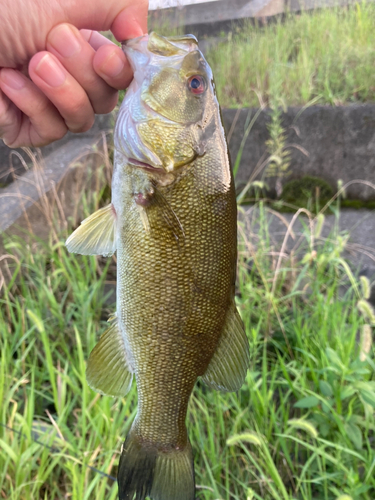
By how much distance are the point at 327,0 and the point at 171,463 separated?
747 cm

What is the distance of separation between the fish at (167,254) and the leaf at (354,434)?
74cm

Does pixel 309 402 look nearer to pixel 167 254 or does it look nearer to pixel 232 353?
pixel 232 353

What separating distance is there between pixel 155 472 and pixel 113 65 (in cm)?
120

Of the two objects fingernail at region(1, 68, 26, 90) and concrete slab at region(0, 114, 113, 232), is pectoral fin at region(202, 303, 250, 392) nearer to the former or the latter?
fingernail at region(1, 68, 26, 90)

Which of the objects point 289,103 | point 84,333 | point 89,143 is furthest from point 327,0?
point 84,333

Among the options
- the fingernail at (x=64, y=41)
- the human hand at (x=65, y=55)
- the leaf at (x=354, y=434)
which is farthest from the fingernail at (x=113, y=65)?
the leaf at (x=354, y=434)

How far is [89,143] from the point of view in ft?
13.4

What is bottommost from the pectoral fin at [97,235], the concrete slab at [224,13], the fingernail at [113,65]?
the pectoral fin at [97,235]

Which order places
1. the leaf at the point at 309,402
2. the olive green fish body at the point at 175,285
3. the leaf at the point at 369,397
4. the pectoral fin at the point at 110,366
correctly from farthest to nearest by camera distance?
the leaf at the point at 309,402 < the leaf at the point at 369,397 < the pectoral fin at the point at 110,366 < the olive green fish body at the point at 175,285

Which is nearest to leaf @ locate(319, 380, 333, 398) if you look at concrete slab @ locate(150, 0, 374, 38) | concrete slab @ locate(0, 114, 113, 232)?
concrete slab @ locate(0, 114, 113, 232)

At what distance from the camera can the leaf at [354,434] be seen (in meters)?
1.47

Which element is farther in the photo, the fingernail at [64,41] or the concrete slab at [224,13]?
the concrete slab at [224,13]

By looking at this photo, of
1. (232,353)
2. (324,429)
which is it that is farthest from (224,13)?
(232,353)

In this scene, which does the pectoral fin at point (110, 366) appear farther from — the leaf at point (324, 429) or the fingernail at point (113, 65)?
the leaf at point (324, 429)
